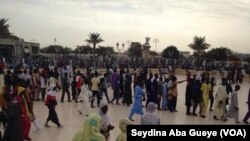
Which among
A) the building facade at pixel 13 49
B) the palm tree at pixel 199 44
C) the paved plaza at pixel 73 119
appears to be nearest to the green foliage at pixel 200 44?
the palm tree at pixel 199 44

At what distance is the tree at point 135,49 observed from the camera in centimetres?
6474

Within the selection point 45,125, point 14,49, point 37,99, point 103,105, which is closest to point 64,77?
point 37,99

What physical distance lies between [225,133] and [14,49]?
1724 inches

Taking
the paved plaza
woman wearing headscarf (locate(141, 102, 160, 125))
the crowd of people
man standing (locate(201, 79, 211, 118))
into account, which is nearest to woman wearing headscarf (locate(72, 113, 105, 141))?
the crowd of people

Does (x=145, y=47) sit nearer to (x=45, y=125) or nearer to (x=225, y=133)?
(x=45, y=125)

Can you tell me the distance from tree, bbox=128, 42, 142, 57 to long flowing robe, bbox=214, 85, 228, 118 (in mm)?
51267

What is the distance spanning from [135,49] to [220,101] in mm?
53419

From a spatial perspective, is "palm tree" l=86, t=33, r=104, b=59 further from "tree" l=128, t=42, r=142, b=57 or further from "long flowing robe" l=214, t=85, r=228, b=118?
"long flowing robe" l=214, t=85, r=228, b=118

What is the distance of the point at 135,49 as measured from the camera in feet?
216

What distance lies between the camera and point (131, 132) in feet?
14.3

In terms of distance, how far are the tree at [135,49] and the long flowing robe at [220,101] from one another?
51.3 meters

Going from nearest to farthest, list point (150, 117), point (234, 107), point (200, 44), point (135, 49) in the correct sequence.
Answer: point (150, 117) < point (234, 107) < point (200, 44) < point (135, 49)

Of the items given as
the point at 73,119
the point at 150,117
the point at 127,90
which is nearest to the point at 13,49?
the point at 127,90

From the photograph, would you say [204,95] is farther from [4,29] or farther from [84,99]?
[4,29]
